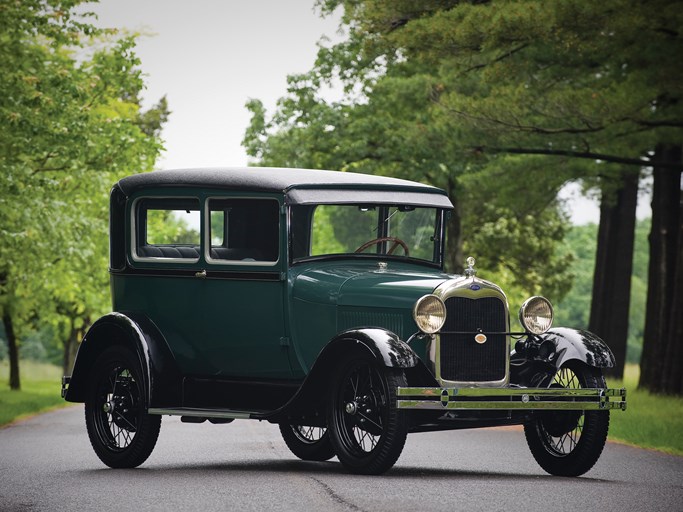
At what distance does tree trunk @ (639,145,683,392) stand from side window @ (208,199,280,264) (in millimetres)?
13370

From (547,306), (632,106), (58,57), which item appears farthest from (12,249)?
(547,306)

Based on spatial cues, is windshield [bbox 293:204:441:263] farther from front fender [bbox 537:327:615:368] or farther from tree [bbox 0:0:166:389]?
tree [bbox 0:0:166:389]

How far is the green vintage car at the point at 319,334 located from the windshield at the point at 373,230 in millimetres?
19

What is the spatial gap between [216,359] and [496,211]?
3462 cm

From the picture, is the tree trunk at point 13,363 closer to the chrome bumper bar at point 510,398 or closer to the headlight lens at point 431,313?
the headlight lens at point 431,313

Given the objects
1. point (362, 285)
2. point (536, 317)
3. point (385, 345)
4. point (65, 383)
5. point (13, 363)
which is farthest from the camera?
point (13, 363)

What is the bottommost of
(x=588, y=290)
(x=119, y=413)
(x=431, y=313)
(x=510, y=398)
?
(x=588, y=290)

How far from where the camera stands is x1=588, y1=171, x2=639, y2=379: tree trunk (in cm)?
3089

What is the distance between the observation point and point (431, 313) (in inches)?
421

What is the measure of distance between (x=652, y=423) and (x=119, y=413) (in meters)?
8.43

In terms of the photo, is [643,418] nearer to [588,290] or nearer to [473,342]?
[473,342]

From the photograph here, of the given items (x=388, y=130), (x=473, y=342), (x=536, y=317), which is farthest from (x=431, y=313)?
(x=388, y=130)

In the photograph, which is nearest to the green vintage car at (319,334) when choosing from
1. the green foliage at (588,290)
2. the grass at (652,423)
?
the grass at (652,423)

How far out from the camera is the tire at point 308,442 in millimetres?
12680
